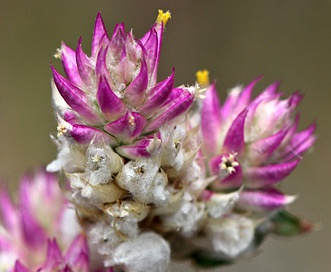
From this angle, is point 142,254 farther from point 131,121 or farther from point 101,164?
point 131,121

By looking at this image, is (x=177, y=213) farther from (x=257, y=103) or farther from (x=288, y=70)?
(x=288, y=70)

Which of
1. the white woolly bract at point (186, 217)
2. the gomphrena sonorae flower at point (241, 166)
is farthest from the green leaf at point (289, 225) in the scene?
the white woolly bract at point (186, 217)

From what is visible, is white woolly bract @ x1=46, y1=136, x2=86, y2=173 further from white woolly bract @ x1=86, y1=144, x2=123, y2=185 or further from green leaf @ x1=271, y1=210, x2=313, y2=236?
green leaf @ x1=271, y1=210, x2=313, y2=236

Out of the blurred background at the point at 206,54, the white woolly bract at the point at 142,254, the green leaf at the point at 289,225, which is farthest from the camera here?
the blurred background at the point at 206,54

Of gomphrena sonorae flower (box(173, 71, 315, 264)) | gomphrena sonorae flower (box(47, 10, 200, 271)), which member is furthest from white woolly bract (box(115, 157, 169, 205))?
gomphrena sonorae flower (box(173, 71, 315, 264))

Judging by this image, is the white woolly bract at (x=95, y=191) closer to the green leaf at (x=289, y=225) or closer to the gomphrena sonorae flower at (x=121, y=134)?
the gomphrena sonorae flower at (x=121, y=134)
